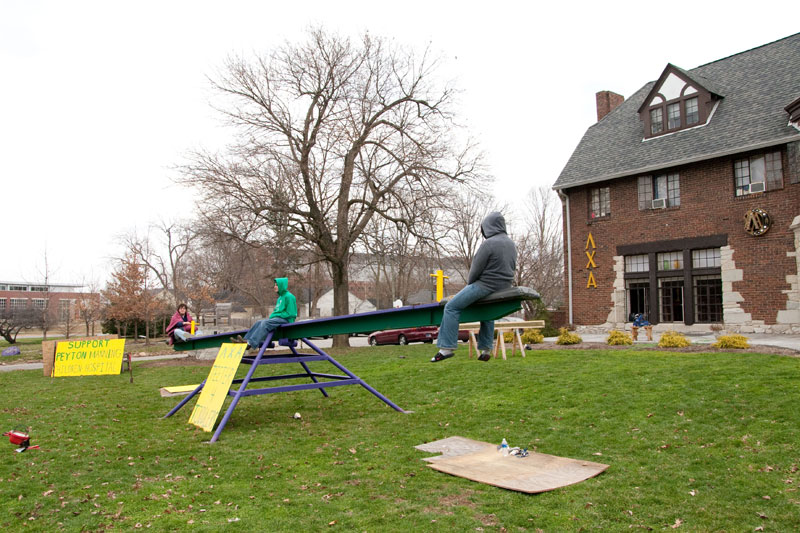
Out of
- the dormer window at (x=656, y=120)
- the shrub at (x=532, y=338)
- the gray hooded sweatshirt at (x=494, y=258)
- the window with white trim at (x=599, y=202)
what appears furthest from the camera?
the window with white trim at (x=599, y=202)

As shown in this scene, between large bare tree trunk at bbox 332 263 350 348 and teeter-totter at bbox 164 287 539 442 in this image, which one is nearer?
teeter-totter at bbox 164 287 539 442

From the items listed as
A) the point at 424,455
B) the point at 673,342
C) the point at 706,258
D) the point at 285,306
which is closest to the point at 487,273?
the point at 424,455

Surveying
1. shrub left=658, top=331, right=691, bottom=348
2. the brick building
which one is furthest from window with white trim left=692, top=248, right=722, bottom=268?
shrub left=658, top=331, right=691, bottom=348

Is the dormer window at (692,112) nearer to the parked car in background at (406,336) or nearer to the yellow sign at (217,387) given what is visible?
the parked car in background at (406,336)

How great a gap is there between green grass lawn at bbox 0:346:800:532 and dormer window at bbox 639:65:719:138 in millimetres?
13934

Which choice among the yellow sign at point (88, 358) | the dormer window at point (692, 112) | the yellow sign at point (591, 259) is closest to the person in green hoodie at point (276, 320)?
the yellow sign at point (88, 358)

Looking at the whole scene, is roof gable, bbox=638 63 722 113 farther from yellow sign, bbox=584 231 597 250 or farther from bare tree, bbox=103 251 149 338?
bare tree, bbox=103 251 149 338

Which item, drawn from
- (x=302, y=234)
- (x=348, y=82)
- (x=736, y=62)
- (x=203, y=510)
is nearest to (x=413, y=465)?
(x=203, y=510)

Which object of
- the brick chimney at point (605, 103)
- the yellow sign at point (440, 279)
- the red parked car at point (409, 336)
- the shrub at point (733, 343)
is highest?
the brick chimney at point (605, 103)

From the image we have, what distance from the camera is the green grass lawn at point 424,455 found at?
5.04 m

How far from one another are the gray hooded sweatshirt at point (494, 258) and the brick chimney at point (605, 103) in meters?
26.4

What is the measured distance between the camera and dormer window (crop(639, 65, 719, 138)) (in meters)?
23.3

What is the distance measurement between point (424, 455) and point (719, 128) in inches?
810

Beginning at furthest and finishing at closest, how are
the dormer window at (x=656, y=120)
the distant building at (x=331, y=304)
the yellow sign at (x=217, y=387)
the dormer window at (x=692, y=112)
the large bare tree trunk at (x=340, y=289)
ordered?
the distant building at (x=331, y=304) < the large bare tree trunk at (x=340, y=289) < the dormer window at (x=656, y=120) < the dormer window at (x=692, y=112) < the yellow sign at (x=217, y=387)
